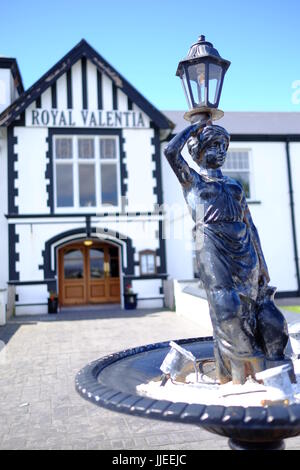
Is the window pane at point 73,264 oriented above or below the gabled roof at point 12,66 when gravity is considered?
below

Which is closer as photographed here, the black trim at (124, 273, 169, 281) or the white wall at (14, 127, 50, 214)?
the white wall at (14, 127, 50, 214)

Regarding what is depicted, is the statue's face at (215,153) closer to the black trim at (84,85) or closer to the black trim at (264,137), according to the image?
the black trim at (84,85)

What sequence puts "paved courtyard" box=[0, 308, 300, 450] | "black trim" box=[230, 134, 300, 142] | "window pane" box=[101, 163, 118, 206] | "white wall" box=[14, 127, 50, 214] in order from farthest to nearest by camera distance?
"black trim" box=[230, 134, 300, 142]
"window pane" box=[101, 163, 118, 206]
"white wall" box=[14, 127, 50, 214]
"paved courtyard" box=[0, 308, 300, 450]

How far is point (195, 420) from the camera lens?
6.35ft

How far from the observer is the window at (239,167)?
16.4 metres

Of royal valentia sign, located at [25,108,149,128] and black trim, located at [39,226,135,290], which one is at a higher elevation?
royal valentia sign, located at [25,108,149,128]

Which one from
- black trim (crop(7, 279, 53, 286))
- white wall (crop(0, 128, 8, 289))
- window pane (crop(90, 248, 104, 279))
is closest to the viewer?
black trim (crop(7, 279, 53, 286))

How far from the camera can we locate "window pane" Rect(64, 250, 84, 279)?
1583cm

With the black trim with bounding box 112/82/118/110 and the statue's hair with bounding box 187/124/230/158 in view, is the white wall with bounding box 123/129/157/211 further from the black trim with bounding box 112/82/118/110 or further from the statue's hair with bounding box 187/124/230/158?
the statue's hair with bounding box 187/124/230/158

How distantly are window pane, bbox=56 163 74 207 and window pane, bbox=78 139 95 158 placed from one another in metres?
0.60

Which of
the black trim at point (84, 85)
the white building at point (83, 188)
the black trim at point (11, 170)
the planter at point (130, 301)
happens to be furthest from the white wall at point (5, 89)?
the planter at point (130, 301)

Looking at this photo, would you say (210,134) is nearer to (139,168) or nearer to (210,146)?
(210,146)

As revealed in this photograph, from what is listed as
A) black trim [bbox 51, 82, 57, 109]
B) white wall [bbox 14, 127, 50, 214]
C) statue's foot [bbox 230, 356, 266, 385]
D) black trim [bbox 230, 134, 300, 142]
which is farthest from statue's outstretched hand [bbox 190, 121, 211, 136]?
black trim [bbox 230, 134, 300, 142]

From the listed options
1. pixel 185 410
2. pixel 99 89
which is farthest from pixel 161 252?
pixel 185 410
